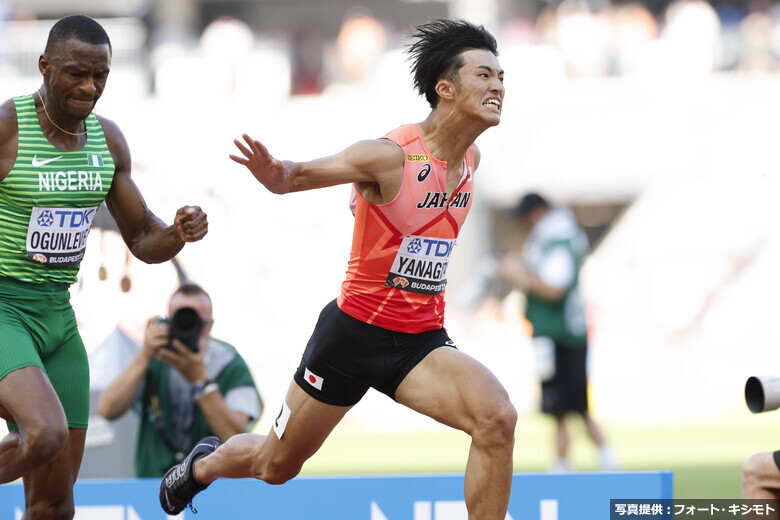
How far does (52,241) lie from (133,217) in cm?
49

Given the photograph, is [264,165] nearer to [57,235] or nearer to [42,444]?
[57,235]

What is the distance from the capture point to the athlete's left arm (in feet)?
17.4

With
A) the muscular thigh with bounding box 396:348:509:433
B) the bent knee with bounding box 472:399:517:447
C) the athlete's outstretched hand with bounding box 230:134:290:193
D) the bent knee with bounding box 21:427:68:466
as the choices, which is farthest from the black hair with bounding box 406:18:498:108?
the bent knee with bounding box 21:427:68:466

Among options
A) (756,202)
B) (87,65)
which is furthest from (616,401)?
(87,65)

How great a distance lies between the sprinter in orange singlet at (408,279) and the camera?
5.07m

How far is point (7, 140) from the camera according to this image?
196 inches

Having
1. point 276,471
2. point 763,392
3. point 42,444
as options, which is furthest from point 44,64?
point 763,392

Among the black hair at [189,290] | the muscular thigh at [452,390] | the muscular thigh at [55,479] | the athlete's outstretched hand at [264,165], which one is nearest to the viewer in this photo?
the athlete's outstretched hand at [264,165]

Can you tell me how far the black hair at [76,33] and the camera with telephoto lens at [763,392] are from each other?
10.2ft

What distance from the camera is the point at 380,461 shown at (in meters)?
11.8

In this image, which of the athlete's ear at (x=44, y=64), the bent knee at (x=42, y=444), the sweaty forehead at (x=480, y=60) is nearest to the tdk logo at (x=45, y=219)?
the athlete's ear at (x=44, y=64)

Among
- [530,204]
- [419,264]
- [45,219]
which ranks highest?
[530,204]

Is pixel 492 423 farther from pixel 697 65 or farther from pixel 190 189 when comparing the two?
pixel 697 65

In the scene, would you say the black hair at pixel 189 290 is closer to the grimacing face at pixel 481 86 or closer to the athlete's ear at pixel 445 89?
the athlete's ear at pixel 445 89
